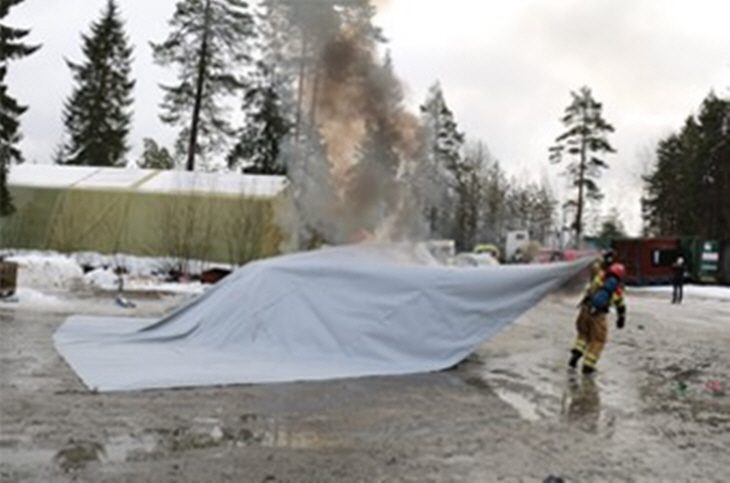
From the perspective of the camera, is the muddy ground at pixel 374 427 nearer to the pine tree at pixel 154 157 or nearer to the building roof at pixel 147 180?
the building roof at pixel 147 180

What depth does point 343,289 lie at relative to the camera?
1191cm

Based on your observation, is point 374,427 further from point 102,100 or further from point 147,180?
point 102,100

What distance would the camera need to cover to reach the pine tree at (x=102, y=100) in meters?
47.6

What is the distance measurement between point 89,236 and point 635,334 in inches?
772

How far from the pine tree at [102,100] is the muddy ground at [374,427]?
37541 mm

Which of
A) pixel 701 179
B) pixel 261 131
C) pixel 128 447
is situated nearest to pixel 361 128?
pixel 128 447

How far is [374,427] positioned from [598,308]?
203 inches

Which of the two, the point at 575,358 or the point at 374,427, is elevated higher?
the point at 575,358

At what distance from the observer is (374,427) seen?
7.63 meters

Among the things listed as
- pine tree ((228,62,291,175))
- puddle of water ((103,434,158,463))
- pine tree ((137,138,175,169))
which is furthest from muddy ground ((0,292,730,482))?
pine tree ((137,138,175,169))

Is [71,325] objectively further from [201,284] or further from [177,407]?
[201,284]

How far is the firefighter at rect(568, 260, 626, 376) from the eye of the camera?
38.0 ft

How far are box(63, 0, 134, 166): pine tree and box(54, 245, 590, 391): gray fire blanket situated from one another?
123ft

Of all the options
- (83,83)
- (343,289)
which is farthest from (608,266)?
(83,83)
